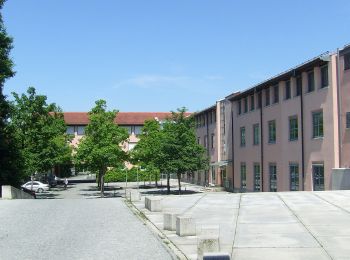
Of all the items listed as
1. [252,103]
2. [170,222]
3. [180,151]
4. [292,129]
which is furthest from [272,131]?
[170,222]

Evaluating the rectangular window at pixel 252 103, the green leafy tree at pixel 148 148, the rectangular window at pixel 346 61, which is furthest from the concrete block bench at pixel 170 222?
the green leafy tree at pixel 148 148

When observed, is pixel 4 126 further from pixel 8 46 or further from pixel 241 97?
pixel 241 97

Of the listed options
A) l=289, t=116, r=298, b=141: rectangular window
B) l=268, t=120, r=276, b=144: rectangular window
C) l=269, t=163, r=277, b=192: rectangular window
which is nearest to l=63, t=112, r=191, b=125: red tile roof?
l=268, t=120, r=276, b=144: rectangular window

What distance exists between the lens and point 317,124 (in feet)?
107

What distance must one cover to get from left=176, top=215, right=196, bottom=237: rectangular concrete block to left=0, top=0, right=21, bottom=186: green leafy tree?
76.6 ft

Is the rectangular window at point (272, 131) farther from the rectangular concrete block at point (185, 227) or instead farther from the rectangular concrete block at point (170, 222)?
the rectangular concrete block at point (185, 227)

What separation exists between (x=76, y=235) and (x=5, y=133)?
948 inches

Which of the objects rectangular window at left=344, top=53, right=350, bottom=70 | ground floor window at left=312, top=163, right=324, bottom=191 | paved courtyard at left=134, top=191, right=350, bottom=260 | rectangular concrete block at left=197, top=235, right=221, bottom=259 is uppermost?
rectangular window at left=344, top=53, right=350, bottom=70

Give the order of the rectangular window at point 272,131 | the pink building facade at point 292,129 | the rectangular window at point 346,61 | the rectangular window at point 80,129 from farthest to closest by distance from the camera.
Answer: the rectangular window at point 80,129 < the rectangular window at point 272,131 < the pink building facade at point 292,129 < the rectangular window at point 346,61

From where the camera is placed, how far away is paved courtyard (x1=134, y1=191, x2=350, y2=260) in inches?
428

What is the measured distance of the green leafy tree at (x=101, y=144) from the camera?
46.6m

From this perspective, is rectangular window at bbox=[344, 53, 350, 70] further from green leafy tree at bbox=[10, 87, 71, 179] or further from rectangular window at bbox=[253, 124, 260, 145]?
green leafy tree at bbox=[10, 87, 71, 179]

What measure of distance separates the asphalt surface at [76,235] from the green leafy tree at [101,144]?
25859 millimetres

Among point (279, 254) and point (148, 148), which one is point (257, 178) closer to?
point (148, 148)
